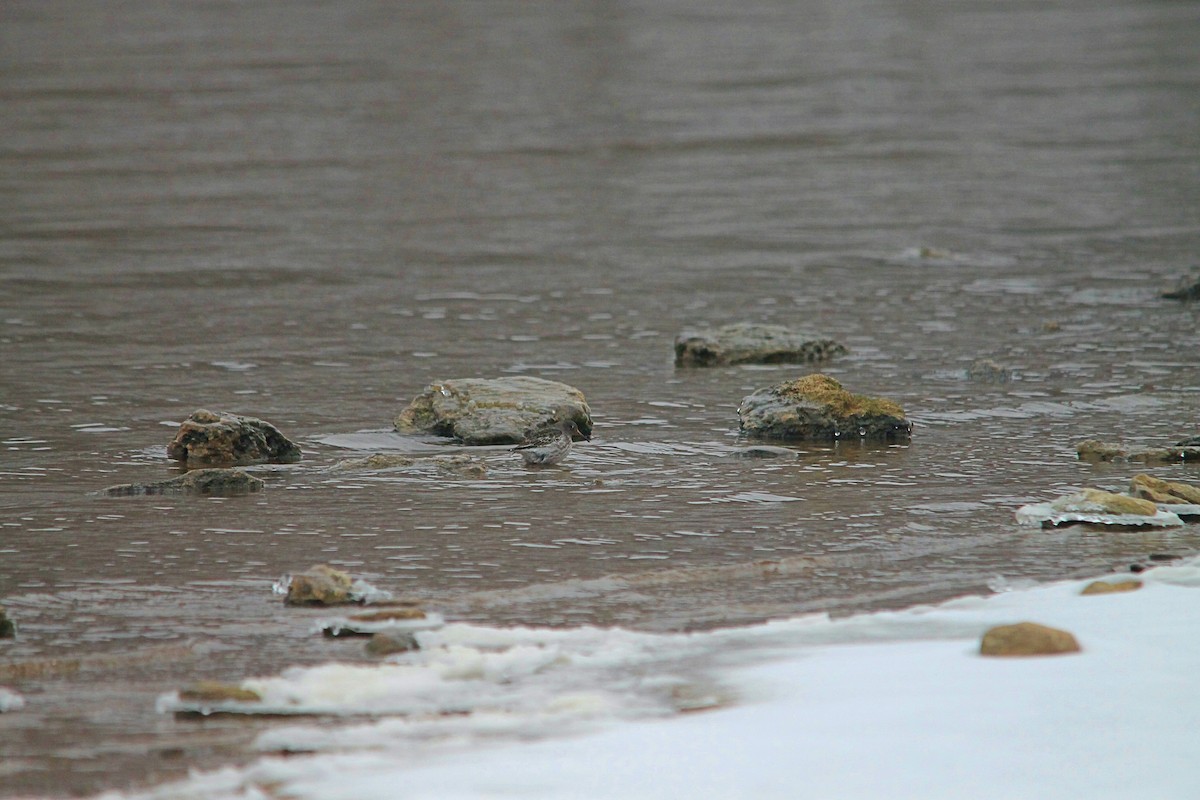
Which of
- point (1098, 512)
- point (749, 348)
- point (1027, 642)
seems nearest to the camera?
point (1027, 642)

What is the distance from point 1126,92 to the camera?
18.1 m

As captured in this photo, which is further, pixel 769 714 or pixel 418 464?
pixel 418 464

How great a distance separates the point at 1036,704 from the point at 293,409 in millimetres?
3569

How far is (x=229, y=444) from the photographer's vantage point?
543cm

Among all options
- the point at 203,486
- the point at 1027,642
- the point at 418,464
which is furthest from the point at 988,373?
the point at 1027,642

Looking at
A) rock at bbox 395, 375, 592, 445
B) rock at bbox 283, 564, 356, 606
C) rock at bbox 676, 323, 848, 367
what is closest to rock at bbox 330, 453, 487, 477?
rock at bbox 395, 375, 592, 445

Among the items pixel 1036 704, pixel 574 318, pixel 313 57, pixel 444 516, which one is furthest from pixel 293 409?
pixel 313 57

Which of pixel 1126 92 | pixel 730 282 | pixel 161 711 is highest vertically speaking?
pixel 1126 92

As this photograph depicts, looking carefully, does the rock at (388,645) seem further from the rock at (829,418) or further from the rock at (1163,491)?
the rock at (829,418)

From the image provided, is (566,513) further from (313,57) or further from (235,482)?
(313,57)

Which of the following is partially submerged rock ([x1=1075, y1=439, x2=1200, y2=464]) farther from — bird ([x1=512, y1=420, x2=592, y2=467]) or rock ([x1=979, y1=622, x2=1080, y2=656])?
rock ([x1=979, y1=622, x2=1080, y2=656])

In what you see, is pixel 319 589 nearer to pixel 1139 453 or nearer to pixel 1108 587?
pixel 1108 587

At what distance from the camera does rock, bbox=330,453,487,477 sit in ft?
17.4

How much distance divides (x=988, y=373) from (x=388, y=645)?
361cm
